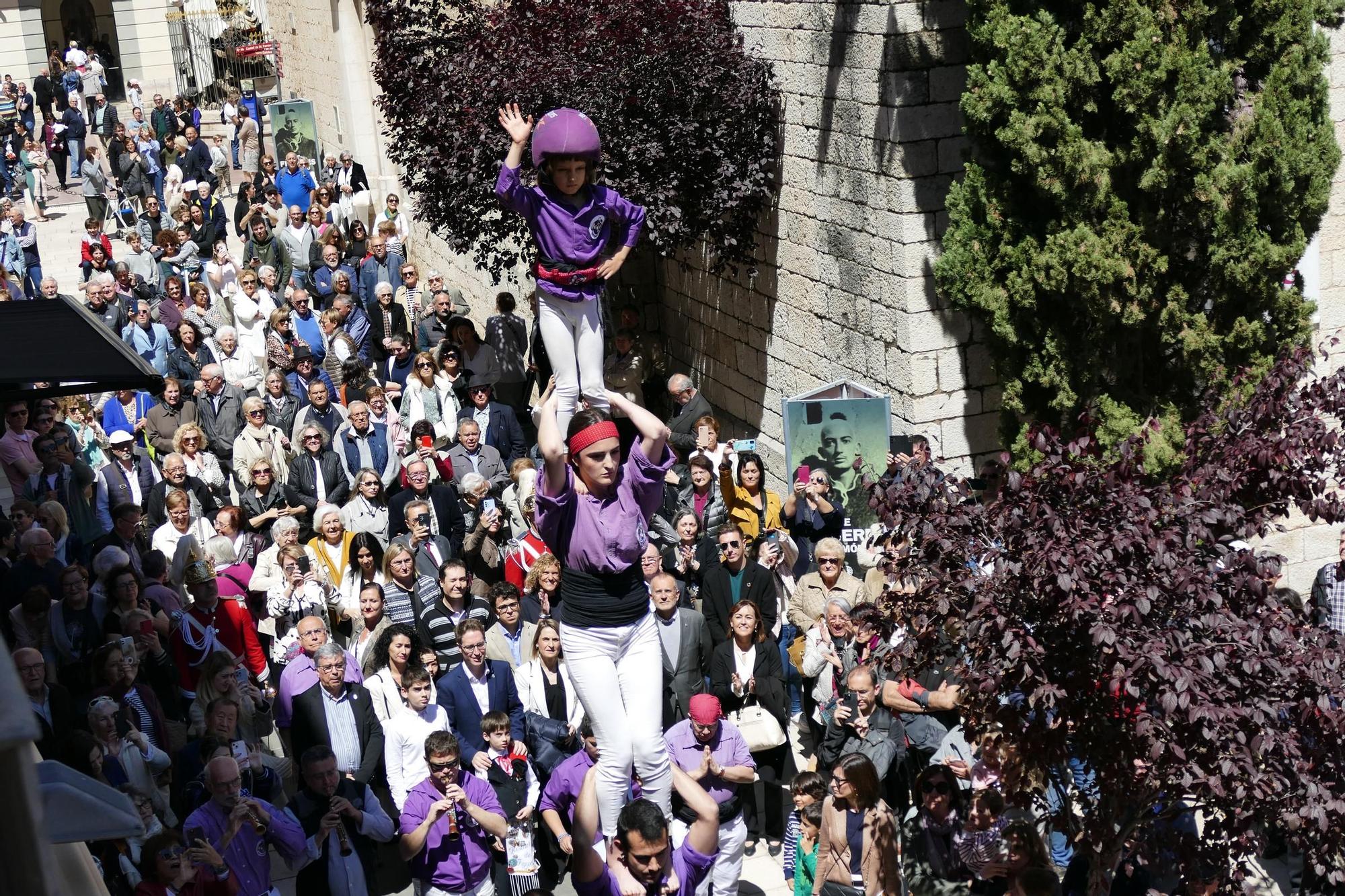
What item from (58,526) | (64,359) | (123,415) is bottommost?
(123,415)

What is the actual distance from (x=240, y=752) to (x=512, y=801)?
1.41 metres

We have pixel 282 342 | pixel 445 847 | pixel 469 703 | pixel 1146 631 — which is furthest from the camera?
pixel 282 342

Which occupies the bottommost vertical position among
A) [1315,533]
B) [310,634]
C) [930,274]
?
[1315,533]

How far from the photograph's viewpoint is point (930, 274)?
1081 centimetres

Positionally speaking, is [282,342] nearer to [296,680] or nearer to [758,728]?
[296,680]

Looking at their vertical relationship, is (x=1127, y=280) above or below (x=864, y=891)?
above

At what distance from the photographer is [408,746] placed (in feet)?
24.9

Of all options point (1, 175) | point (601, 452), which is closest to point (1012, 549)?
point (601, 452)

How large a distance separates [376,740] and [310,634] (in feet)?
2.54

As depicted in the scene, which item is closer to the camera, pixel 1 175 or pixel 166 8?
pixel 1 175

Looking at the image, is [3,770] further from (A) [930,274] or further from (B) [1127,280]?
(A) [930,274]

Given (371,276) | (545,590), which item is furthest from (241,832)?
(371,276)

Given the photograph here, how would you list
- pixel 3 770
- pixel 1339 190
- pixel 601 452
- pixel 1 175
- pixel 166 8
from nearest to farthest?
pixel 3 770
pixel 601 452
pixel 1339 190
pixel 1 175
pixel 166 8

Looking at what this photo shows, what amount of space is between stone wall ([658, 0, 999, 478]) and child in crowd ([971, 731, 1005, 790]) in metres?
4.11
